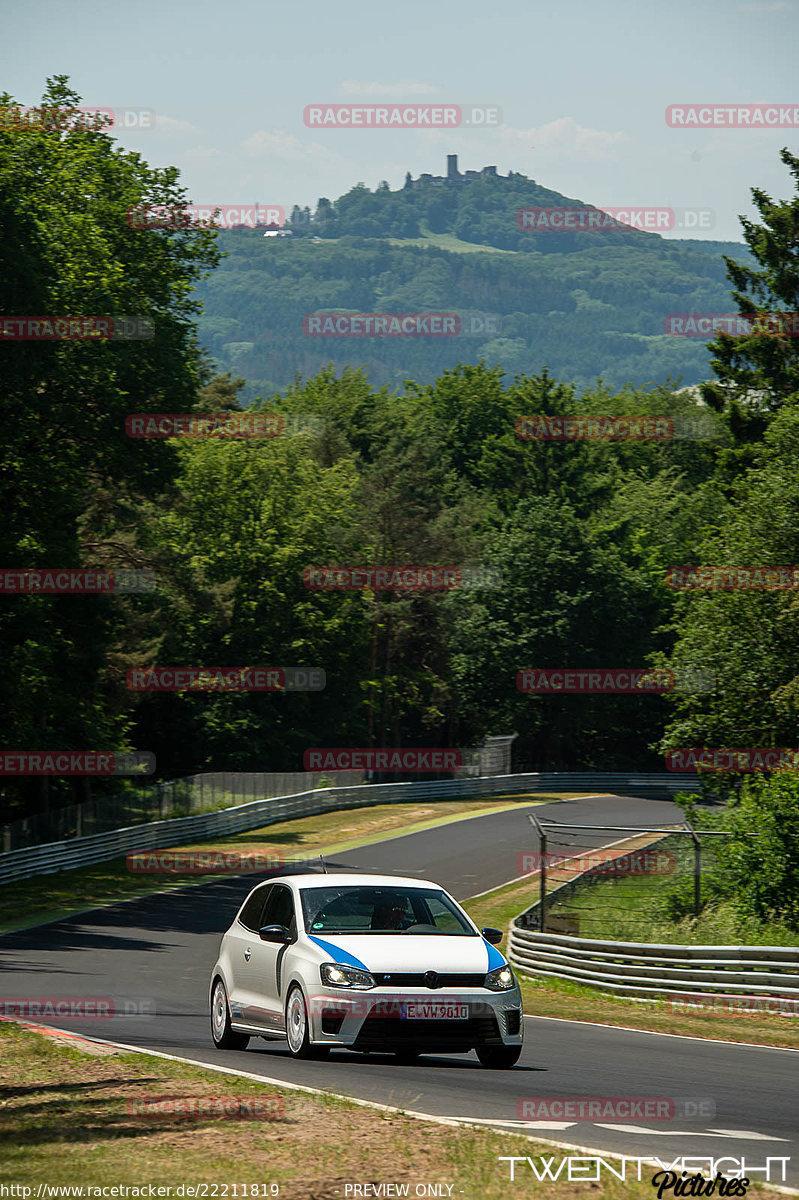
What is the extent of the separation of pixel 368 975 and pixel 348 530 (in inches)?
2512

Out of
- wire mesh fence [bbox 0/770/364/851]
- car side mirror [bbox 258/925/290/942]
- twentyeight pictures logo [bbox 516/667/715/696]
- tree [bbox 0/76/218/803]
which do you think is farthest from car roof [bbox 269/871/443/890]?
twentyeight pictures logo [bbox 516/667/715/696]

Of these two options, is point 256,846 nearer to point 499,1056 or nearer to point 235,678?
point 235,678

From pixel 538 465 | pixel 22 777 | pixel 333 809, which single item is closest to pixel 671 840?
pixel 22 777

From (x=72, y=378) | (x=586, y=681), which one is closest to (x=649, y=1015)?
(x=72, y=378)

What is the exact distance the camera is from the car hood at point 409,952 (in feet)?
37.6

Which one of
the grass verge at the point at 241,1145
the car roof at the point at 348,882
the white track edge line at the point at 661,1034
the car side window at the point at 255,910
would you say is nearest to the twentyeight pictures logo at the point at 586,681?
the white track edge line at the point at 661,1034

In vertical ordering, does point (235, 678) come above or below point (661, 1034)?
below

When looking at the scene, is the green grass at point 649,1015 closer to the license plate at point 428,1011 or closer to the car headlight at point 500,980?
the car headlight at point 500,980

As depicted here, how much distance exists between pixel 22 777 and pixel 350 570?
101 ft

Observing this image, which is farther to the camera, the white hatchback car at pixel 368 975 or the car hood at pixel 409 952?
the car hood at pixel 409 952

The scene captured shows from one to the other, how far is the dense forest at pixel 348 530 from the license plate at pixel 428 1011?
2616 cm

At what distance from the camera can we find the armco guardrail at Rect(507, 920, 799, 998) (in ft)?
62.5

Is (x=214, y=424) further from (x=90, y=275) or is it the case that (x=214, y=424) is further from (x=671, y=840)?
(x=671, y=840)

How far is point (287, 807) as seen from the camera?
184 ft
